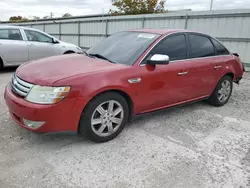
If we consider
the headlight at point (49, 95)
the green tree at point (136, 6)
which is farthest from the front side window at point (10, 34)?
the green tree at point (136, 6)

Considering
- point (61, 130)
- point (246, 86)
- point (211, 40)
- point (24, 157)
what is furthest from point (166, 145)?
point (246, 86)

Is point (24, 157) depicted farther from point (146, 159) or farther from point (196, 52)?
point (196, 52)

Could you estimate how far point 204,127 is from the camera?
3707 mm

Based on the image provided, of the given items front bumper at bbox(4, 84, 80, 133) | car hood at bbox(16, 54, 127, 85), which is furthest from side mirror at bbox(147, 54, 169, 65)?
front bumper at bbox(4, 84, 80, 133)

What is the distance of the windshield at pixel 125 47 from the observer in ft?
10.9

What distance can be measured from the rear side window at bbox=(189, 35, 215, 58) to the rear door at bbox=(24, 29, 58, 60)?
550cm

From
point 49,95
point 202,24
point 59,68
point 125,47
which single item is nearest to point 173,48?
point 125,47

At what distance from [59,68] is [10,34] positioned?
5.28 m

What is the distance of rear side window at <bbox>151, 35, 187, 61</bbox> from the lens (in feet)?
11.5

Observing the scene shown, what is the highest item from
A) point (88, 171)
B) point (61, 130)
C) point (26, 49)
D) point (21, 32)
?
point (21, 32)

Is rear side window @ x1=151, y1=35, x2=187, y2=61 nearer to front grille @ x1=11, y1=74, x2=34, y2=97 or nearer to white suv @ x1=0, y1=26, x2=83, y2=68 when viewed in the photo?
front grille @ x1=11, y1=74, x2=34, y2=97

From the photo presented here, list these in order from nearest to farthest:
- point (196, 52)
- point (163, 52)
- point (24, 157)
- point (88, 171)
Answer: point (88, 171), point (24, 157), point (163, 52), point (196, 52)

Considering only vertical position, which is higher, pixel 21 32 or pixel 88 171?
pixel 21 32

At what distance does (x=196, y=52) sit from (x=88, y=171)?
9.18 ft
